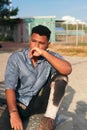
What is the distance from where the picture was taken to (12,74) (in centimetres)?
392

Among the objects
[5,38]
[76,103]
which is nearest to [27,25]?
[5,38]

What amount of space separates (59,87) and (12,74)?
480mm

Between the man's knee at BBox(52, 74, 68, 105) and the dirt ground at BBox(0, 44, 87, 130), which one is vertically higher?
the man's knee at BBox(52, 74, 68, 105)

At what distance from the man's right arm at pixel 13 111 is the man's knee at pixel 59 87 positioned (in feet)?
1.34

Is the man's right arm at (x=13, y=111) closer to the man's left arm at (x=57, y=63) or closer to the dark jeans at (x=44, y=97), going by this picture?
the dark jeans at (x=44, y=97)

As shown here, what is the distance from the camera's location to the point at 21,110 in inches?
160

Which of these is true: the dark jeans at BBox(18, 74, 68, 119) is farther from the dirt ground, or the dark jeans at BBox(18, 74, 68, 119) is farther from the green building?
the green building

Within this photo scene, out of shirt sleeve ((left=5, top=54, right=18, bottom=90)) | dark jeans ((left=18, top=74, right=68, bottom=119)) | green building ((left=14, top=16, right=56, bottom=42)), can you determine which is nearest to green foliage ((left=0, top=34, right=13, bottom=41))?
green building ((left=14, top=16, right=56, bottom=42))

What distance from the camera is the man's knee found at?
386 cm

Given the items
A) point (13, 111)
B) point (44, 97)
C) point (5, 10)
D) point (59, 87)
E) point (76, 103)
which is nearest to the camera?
point (13, 111)

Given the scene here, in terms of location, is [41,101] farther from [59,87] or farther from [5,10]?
[5,10]

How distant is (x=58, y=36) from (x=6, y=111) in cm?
4178

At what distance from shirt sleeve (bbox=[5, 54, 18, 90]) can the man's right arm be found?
0.06 m

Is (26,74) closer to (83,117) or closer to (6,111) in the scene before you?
(6,111)
